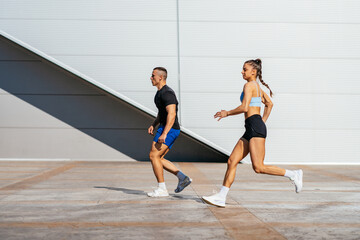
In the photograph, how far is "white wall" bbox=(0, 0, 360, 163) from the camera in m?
14.9

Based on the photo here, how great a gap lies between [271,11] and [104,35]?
518 cm

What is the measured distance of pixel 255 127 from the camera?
584 centimetres

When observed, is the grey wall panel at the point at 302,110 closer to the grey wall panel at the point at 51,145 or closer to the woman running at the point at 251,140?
the grey wall panel at the point at 51,145

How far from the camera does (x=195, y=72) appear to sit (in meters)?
15.0

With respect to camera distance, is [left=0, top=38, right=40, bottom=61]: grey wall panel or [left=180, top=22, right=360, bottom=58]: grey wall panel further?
[left=0, top=38, right=40, bottom=61]: grey wall panel

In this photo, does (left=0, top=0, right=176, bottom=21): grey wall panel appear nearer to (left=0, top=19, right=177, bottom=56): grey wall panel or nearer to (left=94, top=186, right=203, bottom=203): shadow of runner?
(left=0, top=19, right=177, bottom=56): grey wall panel

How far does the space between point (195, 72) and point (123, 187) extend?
742cm

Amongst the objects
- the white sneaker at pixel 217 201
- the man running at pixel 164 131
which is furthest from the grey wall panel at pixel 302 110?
the white sneaker at pixel 217 201

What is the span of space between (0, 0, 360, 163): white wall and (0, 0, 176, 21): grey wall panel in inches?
1.2

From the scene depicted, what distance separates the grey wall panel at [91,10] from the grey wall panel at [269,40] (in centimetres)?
86

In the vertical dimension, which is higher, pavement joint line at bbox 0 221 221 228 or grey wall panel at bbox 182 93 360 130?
pavement joint line at bbox 0 221 221 228

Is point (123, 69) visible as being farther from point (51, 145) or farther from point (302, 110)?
point (302, 110)

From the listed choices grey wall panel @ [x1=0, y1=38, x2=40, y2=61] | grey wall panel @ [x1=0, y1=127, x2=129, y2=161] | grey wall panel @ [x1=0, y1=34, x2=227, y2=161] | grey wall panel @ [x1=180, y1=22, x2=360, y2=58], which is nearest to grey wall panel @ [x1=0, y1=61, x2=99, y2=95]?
grey wall panel @ [x1=0, y1=34, x2=227, y2=161]

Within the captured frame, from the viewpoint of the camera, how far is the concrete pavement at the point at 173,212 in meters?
4.36
